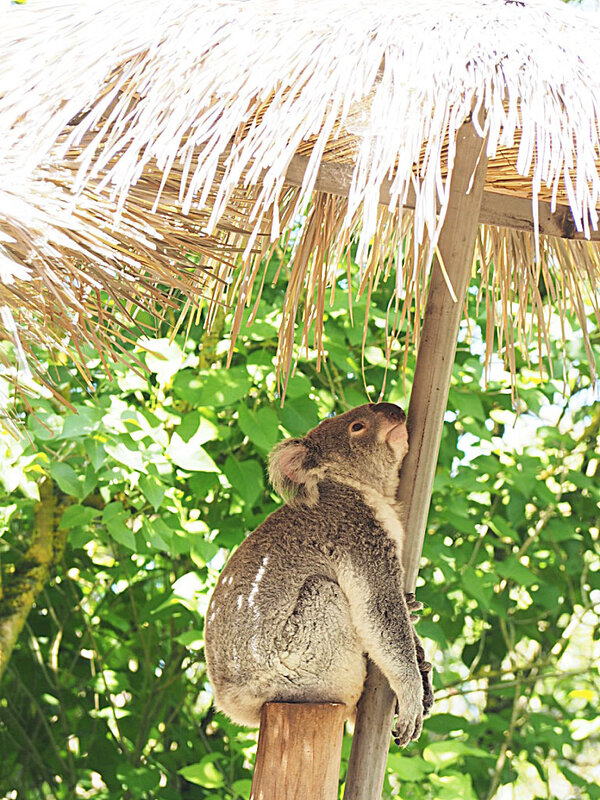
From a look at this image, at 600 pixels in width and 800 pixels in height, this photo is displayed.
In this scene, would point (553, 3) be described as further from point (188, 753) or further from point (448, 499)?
point (188, 753)

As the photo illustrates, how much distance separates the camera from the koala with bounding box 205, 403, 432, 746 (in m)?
2.45

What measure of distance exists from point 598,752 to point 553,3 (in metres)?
6.44

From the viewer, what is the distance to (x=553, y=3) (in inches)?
80.7

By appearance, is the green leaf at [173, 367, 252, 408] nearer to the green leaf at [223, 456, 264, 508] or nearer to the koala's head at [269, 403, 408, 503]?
the green leaf at [223, 456, 264, 508]

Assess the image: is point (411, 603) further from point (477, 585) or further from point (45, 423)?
point (477, 585)

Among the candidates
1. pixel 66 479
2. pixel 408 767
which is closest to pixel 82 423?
pixel 66 479

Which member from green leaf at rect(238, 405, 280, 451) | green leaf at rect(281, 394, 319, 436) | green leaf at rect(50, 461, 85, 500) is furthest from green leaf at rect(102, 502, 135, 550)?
green leaf at rect(281, 394, 319, 436)

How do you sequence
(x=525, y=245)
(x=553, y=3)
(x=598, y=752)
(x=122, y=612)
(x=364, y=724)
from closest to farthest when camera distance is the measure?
(x=553, y=3)
(x=364, y=724)
(x=525, y=245)
(x=122, y=612)
(x=598, y=752)

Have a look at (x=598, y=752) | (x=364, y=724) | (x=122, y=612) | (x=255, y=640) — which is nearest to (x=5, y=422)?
(x=255, y=640)

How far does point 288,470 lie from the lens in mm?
2727

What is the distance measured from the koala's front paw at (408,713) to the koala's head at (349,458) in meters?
0.57

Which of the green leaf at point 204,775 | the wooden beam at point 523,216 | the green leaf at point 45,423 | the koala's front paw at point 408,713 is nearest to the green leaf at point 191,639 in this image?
the green leaf at point 204,775

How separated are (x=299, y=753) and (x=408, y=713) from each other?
29 cm

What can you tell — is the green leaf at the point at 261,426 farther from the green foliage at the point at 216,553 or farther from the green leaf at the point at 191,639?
the green leaf at the point at 191,639
